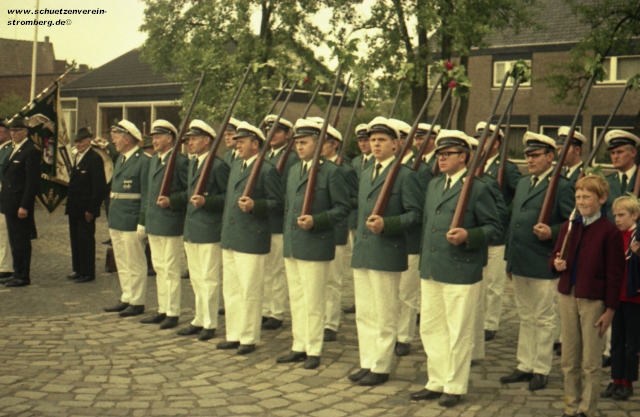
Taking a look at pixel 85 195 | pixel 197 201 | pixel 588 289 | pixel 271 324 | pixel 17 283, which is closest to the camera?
pixel 588 289

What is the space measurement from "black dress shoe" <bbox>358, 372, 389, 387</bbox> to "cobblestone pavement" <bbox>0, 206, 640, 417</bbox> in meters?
0.07

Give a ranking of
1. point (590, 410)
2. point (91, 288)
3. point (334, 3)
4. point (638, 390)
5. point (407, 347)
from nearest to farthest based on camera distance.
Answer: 1. point (590, 410)
2. point (638, 390)
3. point (407, 347)
4. point (91, 288)
5. point (334, 3)

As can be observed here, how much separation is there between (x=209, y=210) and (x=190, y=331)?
4.21 feet

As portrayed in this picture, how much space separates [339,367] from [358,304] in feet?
2.42

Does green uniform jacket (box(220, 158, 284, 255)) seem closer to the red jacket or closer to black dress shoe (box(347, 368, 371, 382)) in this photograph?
black dress shoe (box(347, 368, 371, 382))

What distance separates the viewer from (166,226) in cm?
911

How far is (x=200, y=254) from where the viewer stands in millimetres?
8750

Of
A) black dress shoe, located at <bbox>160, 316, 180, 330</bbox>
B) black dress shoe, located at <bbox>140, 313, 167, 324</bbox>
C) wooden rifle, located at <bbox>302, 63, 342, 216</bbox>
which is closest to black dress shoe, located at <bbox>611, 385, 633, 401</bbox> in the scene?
wooden rifle, located at <bbox>302, 63, 342, 216</bbox>

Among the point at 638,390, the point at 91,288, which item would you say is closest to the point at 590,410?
the point at 638,390

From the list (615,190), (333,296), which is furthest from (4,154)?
(615,190)

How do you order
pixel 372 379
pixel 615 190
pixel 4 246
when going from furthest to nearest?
pixel 4 246 → pixel 615 190 → pixel 372 379

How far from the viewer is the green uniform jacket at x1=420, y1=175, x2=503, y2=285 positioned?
637 centimetres

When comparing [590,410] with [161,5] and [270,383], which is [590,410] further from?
[161,5]

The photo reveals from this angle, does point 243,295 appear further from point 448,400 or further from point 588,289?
point 588,289
